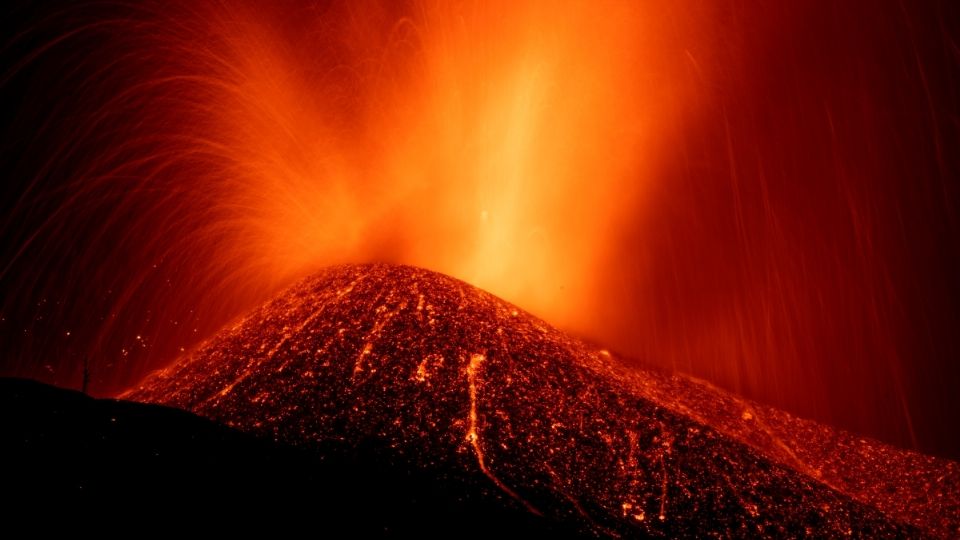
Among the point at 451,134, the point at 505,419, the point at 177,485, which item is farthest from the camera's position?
the point at 451,134

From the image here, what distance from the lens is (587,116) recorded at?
31.8 ft

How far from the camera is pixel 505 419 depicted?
15.3 ft

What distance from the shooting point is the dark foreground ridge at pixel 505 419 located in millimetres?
4082

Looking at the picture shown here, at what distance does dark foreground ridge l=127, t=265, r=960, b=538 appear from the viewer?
13.4ft

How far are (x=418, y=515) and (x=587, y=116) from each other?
26.0ft

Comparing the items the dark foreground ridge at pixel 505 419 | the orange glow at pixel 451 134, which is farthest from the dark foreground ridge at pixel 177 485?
the orange glow at pixel 451 134

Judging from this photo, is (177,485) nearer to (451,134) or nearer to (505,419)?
(505,419)

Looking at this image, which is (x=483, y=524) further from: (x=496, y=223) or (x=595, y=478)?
(x=496, y=223)

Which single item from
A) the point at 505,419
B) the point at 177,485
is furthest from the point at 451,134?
the point at 177,485

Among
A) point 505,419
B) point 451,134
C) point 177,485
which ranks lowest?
point 505,419

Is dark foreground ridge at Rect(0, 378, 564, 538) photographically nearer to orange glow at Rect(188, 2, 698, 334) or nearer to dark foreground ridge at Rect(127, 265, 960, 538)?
dark foreground ridge at Rect(127, 265, 960, 538)

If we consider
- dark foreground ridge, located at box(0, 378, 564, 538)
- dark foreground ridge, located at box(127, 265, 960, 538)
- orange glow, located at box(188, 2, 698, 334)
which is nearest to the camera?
dark foreground ridge, located at box(0, 378, 564, 538)

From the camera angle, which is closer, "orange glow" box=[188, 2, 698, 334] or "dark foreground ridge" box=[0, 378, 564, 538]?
"dark foreground ridge" box=[0, 378, 564, 538]

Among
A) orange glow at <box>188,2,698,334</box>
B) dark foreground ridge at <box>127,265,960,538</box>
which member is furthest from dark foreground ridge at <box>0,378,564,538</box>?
orange glow at <box>188,2,698,334</box>
